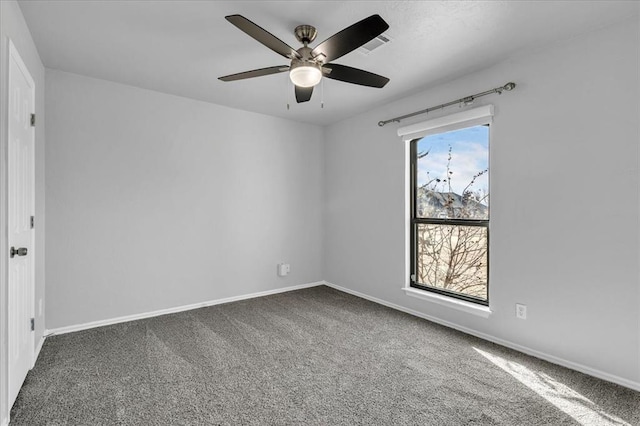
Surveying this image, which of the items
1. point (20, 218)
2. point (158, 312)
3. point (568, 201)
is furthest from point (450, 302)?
point (20, 218)

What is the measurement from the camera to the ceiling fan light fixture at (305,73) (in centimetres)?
204

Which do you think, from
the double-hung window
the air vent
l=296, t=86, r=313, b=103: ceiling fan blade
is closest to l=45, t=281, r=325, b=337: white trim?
the double-hung window

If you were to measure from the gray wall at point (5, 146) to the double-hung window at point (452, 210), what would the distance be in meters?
3.40

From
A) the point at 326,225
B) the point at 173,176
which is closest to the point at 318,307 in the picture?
the point at 326,225

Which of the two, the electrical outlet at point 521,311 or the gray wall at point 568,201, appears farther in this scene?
the electrical outlet at point 521,311

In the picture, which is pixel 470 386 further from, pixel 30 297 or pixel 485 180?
pixel 30 297

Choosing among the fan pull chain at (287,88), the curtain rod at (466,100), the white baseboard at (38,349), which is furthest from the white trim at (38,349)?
the curtain rod at (466,100)

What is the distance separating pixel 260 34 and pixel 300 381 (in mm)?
2259

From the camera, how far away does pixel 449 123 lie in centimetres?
323

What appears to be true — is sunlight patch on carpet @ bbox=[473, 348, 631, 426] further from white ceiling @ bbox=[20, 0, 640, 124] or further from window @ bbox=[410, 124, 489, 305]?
white ceiling @ bbox=[20, 0, 640, 124]

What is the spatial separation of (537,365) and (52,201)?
446 cm

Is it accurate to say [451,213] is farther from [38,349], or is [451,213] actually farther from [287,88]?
[38,349]

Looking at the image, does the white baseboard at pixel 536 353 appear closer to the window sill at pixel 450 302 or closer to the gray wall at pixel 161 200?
the window sill at pixel 450 302

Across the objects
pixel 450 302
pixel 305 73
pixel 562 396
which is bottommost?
pixel 562 396
